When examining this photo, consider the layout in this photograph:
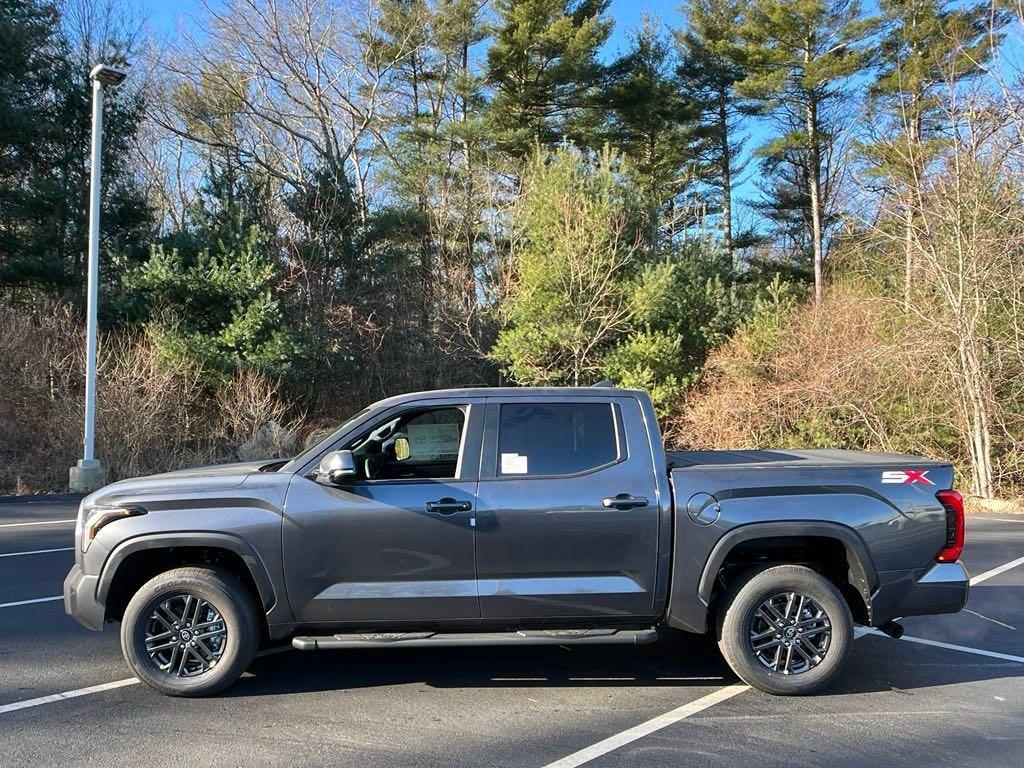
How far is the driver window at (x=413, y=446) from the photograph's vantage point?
5.15 metres

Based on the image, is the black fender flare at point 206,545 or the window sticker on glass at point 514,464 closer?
the black fender flare at point 206,545

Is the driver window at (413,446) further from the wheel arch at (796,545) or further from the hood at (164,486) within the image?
the wheel arch at (796,545)

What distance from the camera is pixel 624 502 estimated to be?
15.9 ft

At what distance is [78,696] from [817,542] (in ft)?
15.3

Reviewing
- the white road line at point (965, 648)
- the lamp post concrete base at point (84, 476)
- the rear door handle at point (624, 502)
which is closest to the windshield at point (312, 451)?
the rear door handle at point (624, 502)

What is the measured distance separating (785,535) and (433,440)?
91.5 inches

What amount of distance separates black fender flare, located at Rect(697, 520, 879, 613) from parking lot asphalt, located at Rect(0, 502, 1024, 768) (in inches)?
29.2

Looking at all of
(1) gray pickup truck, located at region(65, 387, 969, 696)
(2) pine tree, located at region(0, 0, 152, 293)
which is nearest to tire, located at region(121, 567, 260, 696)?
(1) gray pickup truck, located at region(65, 387, 969, 696)

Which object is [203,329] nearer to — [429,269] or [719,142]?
[429,269]

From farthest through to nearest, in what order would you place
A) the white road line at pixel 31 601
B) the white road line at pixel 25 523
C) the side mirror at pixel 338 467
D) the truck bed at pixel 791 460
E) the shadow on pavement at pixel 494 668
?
the white road line at pixel 25 523, the white road line at pixel 31 601, the shadow on pavement at pixel 494 668, the truck bed at pixel 791 460, the side mirror at pixel 338 467

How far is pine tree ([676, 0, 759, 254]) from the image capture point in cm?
3028

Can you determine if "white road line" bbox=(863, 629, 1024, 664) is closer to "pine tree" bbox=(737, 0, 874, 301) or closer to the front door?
the front door

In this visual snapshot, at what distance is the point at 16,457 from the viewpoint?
1673 cm

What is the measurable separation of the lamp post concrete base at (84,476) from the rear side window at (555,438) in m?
12.5
